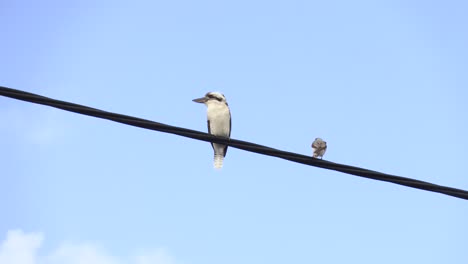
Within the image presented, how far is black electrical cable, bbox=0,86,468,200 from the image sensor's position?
5730 mm

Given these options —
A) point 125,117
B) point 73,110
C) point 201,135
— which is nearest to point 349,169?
point 201,135

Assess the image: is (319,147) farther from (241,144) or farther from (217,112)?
(241,144)

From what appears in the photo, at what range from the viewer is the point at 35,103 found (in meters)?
5.73

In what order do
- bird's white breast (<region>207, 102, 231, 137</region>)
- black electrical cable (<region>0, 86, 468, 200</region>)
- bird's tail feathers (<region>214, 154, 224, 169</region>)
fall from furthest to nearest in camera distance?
bird's tail feathers (<region>214, 154, 224, 169</region>) < bird's white breast (<region>207, 102, 231, 137</region>) < black electrical cable (<region>0, 86, 468, 200</region>)

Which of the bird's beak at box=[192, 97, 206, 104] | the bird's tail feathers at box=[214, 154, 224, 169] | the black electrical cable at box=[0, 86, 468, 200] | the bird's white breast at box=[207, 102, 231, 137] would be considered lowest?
the black electrical cable at box=[0, 86, 468, 200]

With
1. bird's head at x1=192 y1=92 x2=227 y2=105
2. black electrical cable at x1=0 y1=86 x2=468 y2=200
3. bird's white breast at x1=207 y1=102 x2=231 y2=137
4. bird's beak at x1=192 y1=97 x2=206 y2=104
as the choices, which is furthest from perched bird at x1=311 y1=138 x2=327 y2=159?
black electrical cable at x1=0 y1=86 x2=468 y2=200

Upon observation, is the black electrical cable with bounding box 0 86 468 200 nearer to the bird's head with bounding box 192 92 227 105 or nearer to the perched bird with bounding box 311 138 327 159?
the perched bird with bounding box 311 138 327 159

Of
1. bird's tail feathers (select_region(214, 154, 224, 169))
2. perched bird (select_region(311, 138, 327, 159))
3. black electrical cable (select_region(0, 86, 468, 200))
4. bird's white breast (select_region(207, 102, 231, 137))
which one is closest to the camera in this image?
black electrical cable (select_region(0, 86, 468, 200))

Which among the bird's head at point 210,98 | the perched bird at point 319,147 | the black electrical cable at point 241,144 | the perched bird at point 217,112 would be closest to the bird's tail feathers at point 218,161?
the perched bird at point 217,112

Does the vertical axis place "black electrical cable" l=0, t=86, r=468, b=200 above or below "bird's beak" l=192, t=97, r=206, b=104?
below

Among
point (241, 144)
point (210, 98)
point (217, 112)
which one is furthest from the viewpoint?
point (210, 98)

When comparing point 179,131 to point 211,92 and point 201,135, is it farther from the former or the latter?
point 211,92

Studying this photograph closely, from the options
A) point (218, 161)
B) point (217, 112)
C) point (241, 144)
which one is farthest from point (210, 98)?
point (241, 144)

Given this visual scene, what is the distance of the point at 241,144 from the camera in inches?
257
